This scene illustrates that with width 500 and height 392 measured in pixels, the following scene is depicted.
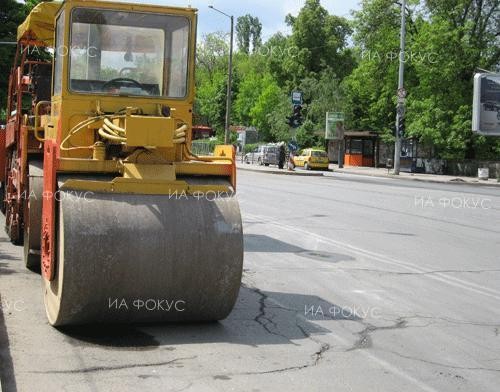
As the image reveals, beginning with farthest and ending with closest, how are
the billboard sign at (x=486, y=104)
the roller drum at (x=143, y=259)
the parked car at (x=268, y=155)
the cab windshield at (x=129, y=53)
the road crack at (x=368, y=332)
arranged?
the parked car at (x=268, y=155), the billboard sign at (x=486, y=104), the cab windshield at (x=129, y=53), the road crack at (x=368, y=332), the roller drum at (x=143, y=259)

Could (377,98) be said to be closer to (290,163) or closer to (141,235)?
(290,163)

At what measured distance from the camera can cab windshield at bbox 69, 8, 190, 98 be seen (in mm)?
7625

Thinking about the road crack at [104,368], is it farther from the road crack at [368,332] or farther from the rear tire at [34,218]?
the rear tire at [34,218]

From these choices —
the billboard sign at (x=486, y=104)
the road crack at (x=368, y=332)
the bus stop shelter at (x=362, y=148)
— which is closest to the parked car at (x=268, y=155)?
the bus stop shelter at (x=362, y=148)

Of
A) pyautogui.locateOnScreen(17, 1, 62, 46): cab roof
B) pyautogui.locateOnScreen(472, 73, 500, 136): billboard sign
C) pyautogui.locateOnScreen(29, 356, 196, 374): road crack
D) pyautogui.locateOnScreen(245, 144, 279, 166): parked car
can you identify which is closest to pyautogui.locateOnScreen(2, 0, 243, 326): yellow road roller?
pyautogui.locateOnScreen(29, 356, 196, 374): road crack

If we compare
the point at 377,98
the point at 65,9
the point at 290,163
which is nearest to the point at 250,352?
the point at 65,9

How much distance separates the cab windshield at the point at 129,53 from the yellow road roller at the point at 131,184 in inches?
0.4

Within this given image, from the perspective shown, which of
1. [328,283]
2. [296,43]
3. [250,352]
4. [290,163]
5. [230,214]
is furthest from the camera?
[296,43]

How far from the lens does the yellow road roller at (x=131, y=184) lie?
20.4 feet

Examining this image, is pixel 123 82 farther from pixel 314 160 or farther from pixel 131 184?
pixel 314 160

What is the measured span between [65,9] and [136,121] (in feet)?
5.54

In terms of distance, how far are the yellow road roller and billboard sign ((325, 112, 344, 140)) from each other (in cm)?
5082

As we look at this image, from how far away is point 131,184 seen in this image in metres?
6.48

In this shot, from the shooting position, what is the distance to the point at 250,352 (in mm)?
6109
